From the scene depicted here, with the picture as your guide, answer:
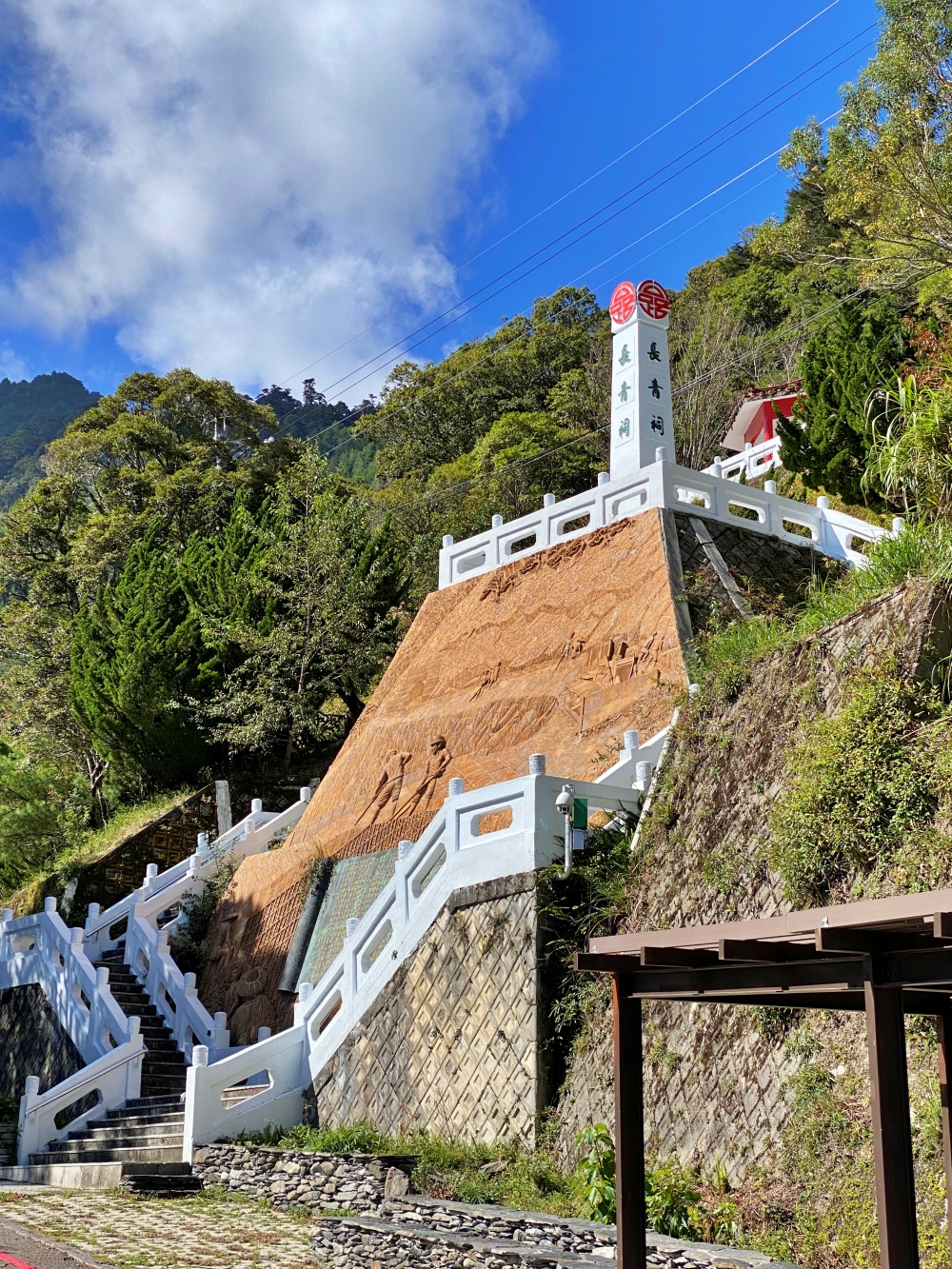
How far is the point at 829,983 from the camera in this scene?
5.45 m

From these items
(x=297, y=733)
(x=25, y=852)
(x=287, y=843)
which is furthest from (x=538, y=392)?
(x=287, y=843)

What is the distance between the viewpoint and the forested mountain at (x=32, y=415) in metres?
127

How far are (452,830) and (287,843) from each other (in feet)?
26.0

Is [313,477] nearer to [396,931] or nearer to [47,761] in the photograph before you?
[47,761]

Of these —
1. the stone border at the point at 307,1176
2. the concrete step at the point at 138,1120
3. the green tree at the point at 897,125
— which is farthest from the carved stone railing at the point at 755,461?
the stone border at the point at 307,1176

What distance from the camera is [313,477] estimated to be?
31609 millimetres

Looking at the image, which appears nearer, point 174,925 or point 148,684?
point 174,925

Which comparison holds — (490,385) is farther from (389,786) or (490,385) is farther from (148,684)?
(389,786)

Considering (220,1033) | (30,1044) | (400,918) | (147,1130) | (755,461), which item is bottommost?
(147,1130)

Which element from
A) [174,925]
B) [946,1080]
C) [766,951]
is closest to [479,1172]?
[946,1080]

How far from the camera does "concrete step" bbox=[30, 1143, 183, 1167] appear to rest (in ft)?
47.3

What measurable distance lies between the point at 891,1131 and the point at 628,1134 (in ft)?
5.70

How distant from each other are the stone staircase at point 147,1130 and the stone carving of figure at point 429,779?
16.4ft

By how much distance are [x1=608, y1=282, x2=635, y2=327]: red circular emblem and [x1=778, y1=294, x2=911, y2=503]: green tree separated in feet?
19.4
